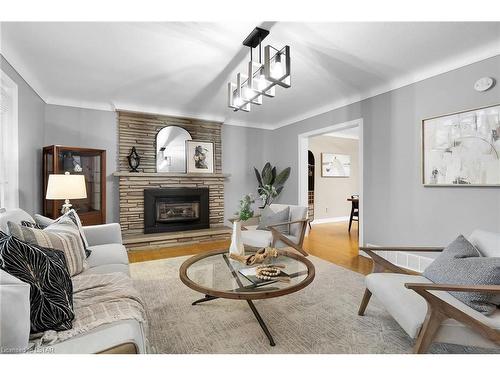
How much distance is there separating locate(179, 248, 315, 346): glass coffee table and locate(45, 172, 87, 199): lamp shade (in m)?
1.84

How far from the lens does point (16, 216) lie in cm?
184

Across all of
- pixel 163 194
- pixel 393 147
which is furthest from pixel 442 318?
pixel 163 194

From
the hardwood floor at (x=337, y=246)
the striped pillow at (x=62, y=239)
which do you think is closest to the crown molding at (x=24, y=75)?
the striped pillow at (x=62, y=239)

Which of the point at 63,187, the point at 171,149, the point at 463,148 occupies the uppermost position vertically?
the point at 171,149

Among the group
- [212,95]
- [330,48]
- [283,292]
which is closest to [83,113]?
[212,95]

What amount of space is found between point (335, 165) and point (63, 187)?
19.7ft

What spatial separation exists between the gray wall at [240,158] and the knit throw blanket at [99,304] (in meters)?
3.68

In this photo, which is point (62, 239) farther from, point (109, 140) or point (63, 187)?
point (109, 140)

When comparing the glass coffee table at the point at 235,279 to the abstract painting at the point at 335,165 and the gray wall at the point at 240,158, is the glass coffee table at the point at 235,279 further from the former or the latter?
the abstract painting at the point at 335,165

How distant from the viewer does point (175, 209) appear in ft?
15.5

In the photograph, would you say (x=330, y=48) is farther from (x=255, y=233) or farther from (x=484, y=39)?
(x=255, y=233)

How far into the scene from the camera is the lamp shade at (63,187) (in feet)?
9.45

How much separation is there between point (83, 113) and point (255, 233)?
338 cm
